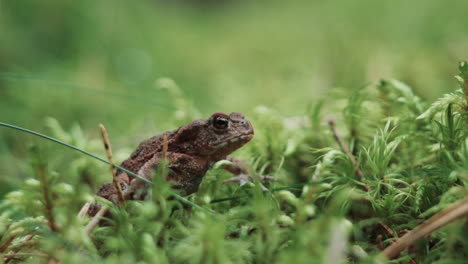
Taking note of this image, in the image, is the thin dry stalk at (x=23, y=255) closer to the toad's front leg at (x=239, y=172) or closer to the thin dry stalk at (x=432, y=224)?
the toad's front leg at (x=239, y=172)

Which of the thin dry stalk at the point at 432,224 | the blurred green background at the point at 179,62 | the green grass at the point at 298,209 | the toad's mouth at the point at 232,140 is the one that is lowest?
the thin dry stalk at the point at 432,224

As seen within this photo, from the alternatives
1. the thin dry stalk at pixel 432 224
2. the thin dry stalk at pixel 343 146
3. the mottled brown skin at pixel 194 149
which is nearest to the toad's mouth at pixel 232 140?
the mottled brown skin at pixel 194 149

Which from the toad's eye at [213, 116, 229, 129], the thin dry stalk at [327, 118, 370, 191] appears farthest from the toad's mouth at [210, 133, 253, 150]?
the thin dry stalk at [327, 118, 370, 191]

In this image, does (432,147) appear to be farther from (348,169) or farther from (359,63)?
(359,63)

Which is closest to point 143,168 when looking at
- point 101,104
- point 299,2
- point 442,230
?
point 442,230

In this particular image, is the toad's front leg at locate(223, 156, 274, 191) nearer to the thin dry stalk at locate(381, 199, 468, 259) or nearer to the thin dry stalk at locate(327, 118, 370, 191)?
the thin dry stalk at locate(327, 118, 370, 191)
